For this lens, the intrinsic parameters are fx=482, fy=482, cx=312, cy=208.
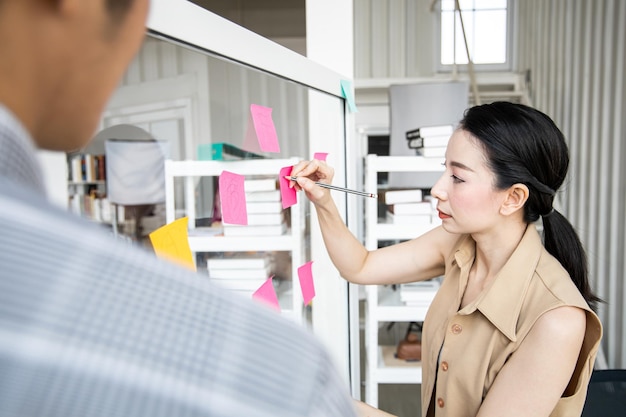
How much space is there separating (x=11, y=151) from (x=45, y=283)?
0.06 meters

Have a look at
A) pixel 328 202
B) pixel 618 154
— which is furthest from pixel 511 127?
pixel 618 154

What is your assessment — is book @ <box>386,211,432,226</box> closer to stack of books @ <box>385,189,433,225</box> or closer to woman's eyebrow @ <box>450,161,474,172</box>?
stack of books @ <box>385,189,433,225</box>

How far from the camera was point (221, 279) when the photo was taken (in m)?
1.09

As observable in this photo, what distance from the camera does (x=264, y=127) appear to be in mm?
908

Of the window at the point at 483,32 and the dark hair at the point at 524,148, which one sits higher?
the window at the point at 483,32

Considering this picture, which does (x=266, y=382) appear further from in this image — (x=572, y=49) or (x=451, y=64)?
(x=451, y=64)

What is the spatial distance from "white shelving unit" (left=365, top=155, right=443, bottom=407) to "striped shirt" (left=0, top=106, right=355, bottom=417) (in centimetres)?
157

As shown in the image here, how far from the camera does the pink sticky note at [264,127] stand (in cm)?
88

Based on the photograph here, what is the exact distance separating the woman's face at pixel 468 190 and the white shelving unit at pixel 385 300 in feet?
2.45

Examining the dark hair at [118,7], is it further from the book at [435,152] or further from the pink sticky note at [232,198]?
the book at [435,152]

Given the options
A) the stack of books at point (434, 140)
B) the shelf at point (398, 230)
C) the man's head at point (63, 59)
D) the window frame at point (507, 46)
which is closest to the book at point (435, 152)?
the stack of books at point (434, 140)

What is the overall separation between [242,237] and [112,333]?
2.93ft

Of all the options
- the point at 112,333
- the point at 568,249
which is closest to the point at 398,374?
the point at 568,249

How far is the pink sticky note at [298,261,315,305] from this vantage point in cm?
113
